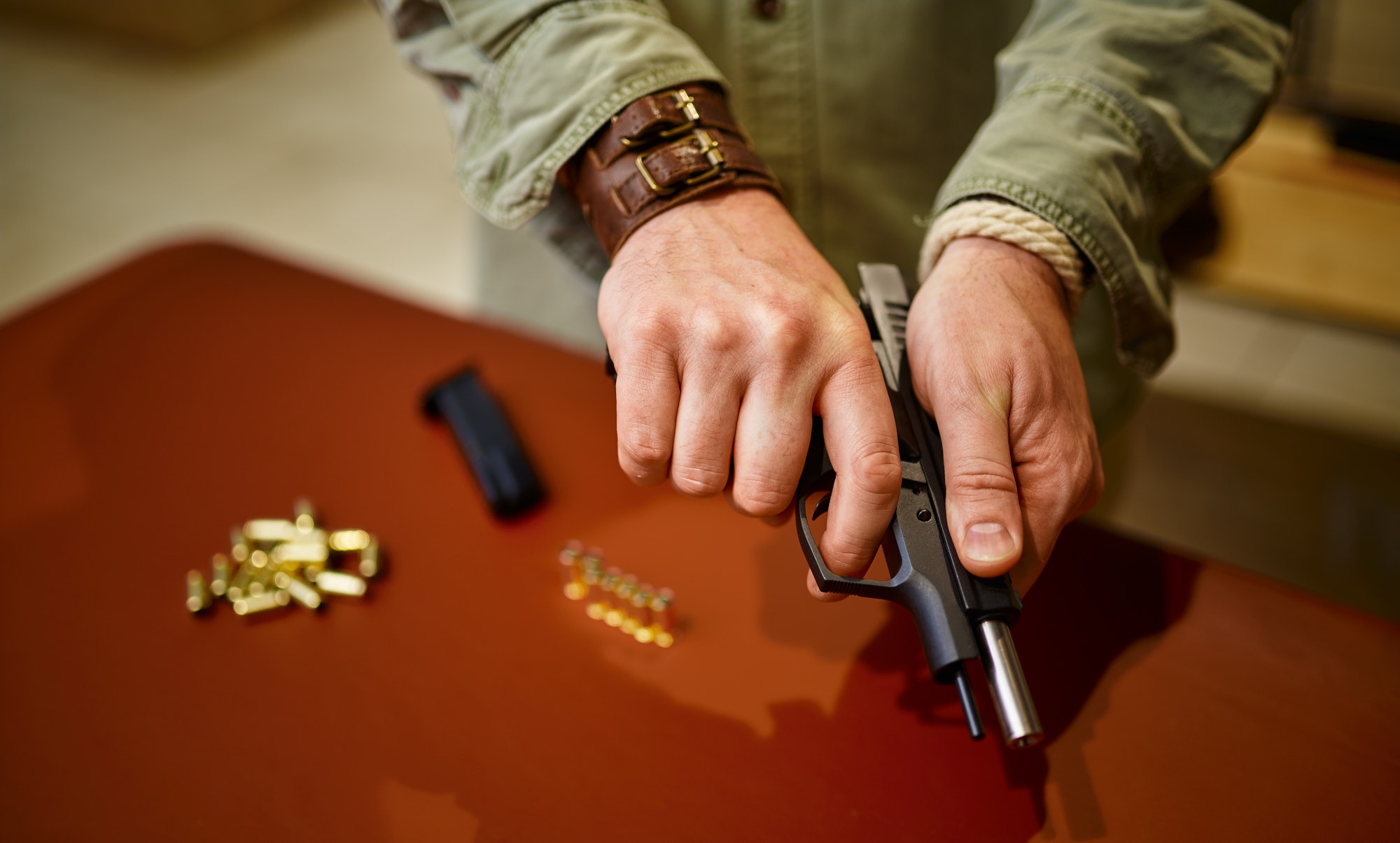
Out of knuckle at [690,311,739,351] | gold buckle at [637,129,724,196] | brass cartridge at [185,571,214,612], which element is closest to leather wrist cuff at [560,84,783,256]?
gold buckle at [637,129,724,196]

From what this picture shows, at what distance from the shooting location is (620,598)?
67 cm

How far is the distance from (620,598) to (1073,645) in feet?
1.06

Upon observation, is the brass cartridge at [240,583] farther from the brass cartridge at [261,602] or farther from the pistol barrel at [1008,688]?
the pistol barrel at [1008,688]

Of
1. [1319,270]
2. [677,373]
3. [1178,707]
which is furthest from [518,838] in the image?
[1319,270]

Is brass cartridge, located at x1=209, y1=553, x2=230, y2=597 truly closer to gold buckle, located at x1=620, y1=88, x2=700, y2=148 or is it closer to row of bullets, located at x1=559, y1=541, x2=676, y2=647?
row of bullets, located at x1=559, y1=541, x2=676, y2=647

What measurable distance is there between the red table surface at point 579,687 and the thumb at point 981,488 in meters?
0.16

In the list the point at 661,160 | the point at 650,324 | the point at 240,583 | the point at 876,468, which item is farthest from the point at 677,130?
the point at 240,583

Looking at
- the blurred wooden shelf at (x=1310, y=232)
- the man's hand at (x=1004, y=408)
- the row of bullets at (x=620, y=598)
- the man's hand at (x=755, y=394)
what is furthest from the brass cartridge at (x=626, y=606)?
the blurred wooden shelf at (x=1310, y=232)

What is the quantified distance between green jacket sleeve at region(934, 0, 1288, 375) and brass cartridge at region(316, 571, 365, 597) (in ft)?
1.69

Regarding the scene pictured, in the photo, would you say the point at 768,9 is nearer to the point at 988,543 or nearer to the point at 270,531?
the point at 988,543

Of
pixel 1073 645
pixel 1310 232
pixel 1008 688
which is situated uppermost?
pixel 1008 688

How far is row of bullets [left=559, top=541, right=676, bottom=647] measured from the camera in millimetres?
655

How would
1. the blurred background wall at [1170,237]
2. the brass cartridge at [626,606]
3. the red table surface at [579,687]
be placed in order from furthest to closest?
the blurred background wall at [1170,237] → the brass cartridge at [626,606] → the red table surface at [579,687]

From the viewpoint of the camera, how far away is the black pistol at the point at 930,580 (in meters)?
0.47
